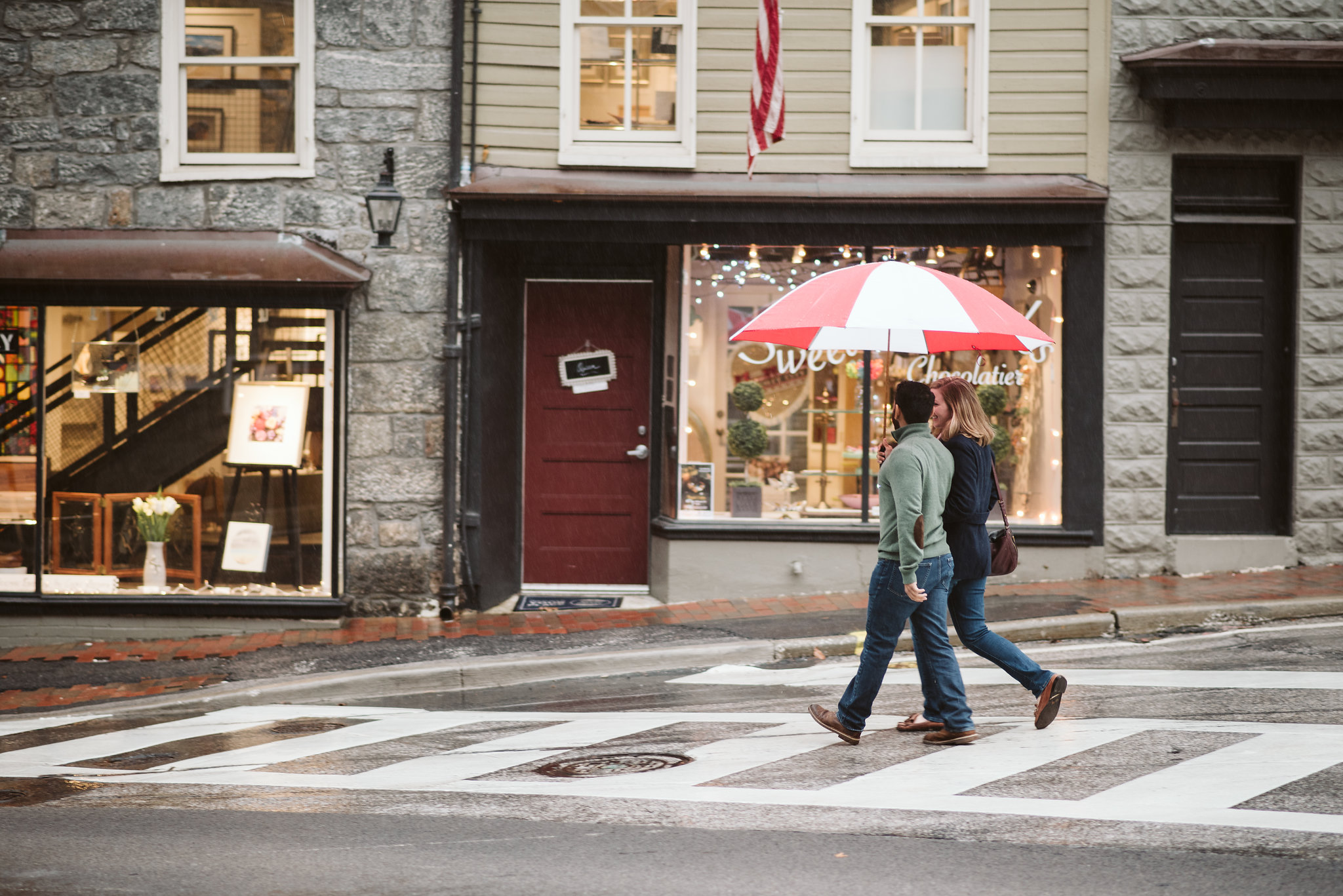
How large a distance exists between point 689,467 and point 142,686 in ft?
15.3

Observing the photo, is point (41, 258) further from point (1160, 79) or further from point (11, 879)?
point (1160, 79)

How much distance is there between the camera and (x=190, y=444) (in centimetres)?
1069

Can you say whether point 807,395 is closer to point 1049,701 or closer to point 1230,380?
point 1230,380

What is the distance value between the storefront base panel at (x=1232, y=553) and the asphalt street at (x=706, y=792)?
2.77 metres

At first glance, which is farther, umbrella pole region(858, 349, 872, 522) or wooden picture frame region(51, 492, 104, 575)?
umbrella pole region(858, 349, 872, 522)

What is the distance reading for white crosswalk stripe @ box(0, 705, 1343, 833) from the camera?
17.0 feet

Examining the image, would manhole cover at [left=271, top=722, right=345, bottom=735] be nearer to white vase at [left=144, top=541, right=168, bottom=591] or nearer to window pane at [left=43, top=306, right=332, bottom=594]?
window pane at [left=43, top=306, right=332, bottom=594]

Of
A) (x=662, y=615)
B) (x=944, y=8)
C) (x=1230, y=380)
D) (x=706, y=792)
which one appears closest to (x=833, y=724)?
(x=706, y=792)

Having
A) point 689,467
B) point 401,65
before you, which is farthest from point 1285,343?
point 401,65

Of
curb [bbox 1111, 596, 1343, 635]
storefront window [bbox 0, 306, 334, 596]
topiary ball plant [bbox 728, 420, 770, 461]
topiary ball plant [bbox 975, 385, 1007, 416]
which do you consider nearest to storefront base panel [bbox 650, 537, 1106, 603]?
topiary ball plant [bbox 728, 420, 770, 461]

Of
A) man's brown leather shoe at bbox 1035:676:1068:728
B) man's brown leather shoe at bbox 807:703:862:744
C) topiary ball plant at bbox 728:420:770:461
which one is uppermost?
topiary ball plant at bbox 728:420:770:461

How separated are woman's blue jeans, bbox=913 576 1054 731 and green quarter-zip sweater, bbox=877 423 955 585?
1.14 ft

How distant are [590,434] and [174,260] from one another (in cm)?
367

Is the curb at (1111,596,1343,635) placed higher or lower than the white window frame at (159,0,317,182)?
lower
